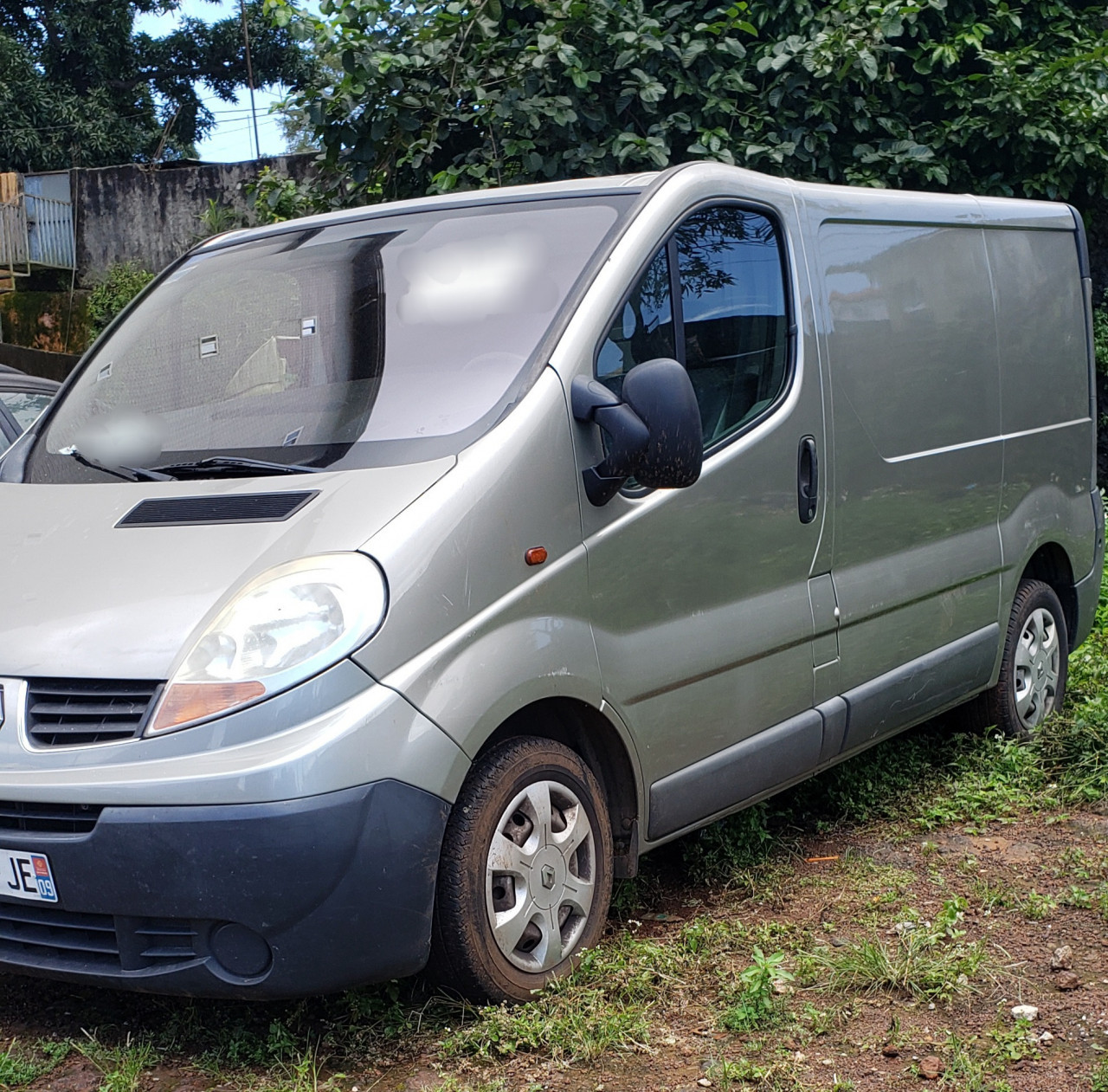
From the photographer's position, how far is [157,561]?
10.1ft

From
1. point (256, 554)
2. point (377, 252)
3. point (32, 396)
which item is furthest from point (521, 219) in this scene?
point (32, 396)

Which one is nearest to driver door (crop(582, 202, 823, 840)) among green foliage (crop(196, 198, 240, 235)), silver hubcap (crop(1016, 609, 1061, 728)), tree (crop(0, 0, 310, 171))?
silver hubcap (crop(1016, 609, 1061, 728))

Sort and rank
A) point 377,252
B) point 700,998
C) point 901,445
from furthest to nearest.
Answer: point 901,445, point 377,252, point 700,998

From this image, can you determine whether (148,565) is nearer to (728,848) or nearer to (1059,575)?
(728,848)

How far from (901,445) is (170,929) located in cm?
276

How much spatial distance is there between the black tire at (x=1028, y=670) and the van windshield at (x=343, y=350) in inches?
103

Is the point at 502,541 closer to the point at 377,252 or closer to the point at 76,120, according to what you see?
the point at 377,252

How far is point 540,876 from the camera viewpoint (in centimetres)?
327

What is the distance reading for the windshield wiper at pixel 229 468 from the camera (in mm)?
3363

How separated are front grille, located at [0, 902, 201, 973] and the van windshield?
1100mm

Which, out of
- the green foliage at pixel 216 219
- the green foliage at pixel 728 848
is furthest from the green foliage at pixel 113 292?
the green foliage at pixel 728 848

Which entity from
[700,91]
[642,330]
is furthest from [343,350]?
[700,91]

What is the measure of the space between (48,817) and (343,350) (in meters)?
1.41

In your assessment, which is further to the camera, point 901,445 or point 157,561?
point 901,445
